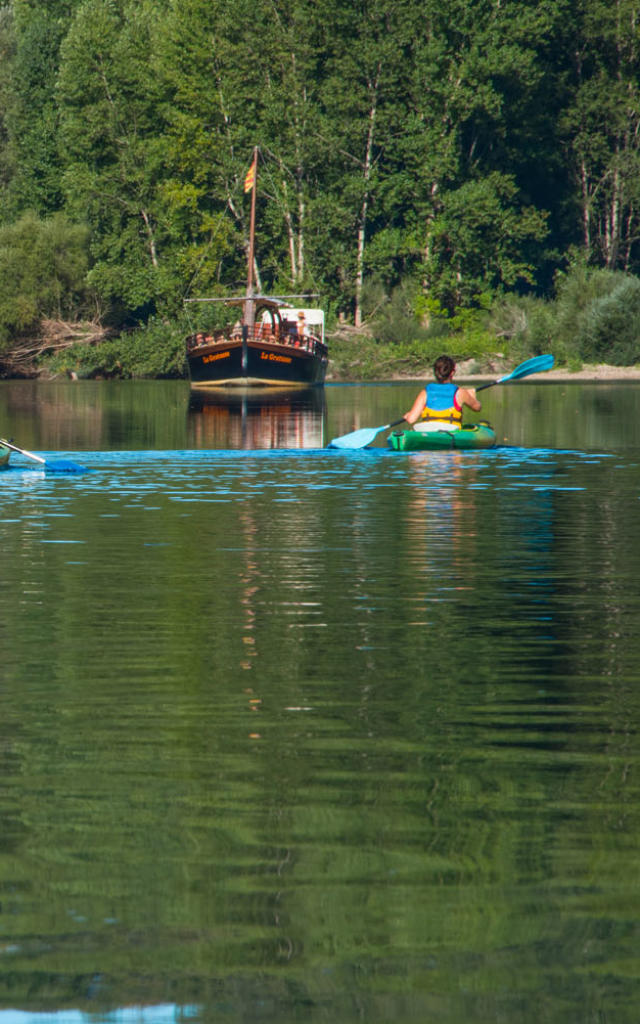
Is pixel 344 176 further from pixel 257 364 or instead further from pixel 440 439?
pixel 440 439

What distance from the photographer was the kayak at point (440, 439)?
28078 mm

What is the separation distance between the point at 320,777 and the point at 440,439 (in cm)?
2164

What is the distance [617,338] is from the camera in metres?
70.7

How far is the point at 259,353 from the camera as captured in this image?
208ft

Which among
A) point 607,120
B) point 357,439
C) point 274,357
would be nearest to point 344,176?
point 607,120

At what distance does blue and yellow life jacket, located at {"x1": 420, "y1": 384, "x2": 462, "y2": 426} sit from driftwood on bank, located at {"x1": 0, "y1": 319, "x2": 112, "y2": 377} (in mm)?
55990

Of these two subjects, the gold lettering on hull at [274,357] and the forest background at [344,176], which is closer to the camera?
the gold lettering on hull at [274,357]

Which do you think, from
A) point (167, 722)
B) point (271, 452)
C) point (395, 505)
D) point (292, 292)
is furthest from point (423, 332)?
point (167, 722)

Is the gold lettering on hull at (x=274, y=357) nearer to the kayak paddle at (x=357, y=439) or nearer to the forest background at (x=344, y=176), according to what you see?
the forest background at (x=344, y=176)

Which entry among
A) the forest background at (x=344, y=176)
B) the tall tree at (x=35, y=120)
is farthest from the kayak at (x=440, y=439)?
the tall tree at (x=35, y=120)

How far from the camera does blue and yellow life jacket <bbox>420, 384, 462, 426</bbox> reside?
28.0 metres

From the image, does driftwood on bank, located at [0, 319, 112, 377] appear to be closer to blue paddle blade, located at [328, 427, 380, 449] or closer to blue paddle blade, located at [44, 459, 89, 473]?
blue paddle blade, located at [328, 427, 380, 449]

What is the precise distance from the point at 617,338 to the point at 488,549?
5696 centimetres

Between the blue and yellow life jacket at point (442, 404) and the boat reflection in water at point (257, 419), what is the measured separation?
101 inches
